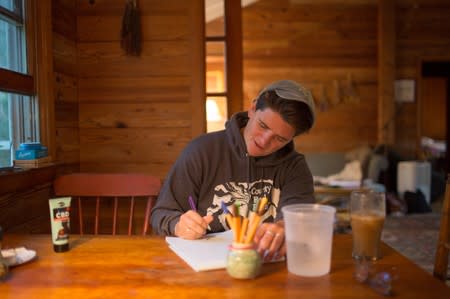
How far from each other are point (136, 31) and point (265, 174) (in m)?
1.24

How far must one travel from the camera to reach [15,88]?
171 cm

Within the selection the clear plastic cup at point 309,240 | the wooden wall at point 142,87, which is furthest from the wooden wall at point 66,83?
the clear plastic cup at point 309,240

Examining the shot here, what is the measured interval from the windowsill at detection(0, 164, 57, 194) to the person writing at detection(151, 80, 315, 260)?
0.59 metres

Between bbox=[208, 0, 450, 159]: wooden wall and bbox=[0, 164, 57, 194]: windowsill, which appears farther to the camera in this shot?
bbox=[208, 0, 450, 159]: wooden wall

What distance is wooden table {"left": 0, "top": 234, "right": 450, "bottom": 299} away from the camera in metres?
0.89

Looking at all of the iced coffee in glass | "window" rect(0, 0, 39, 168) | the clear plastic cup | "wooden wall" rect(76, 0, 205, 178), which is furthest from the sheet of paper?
"wooden wall" rect(76, 0, 205, 178)

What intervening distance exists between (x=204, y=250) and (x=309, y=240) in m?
0.30

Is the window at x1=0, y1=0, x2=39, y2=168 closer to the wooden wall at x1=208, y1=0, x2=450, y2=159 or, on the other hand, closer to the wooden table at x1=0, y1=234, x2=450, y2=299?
the wooden table at x1=0, y1=234, x2=450, y2=299

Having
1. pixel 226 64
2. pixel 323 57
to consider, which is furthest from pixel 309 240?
pixel 323 57

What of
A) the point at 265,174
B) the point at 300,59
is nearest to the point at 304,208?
the point at 265,174

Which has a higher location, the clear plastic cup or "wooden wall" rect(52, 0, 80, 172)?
"wooden wall" rect(52, 0, 80, 172)

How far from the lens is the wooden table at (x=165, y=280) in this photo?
0.89m

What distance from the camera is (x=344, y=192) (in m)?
4.32

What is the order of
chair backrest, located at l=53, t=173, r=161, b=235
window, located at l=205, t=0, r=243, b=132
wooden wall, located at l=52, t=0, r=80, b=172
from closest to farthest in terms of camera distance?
chair backrest, located at l=53, t=173, r=161, b=235 → wooden wall, located at l=52, t=0, r=80, b=172 → window, located at l=205, t=0, r=243, b=132
